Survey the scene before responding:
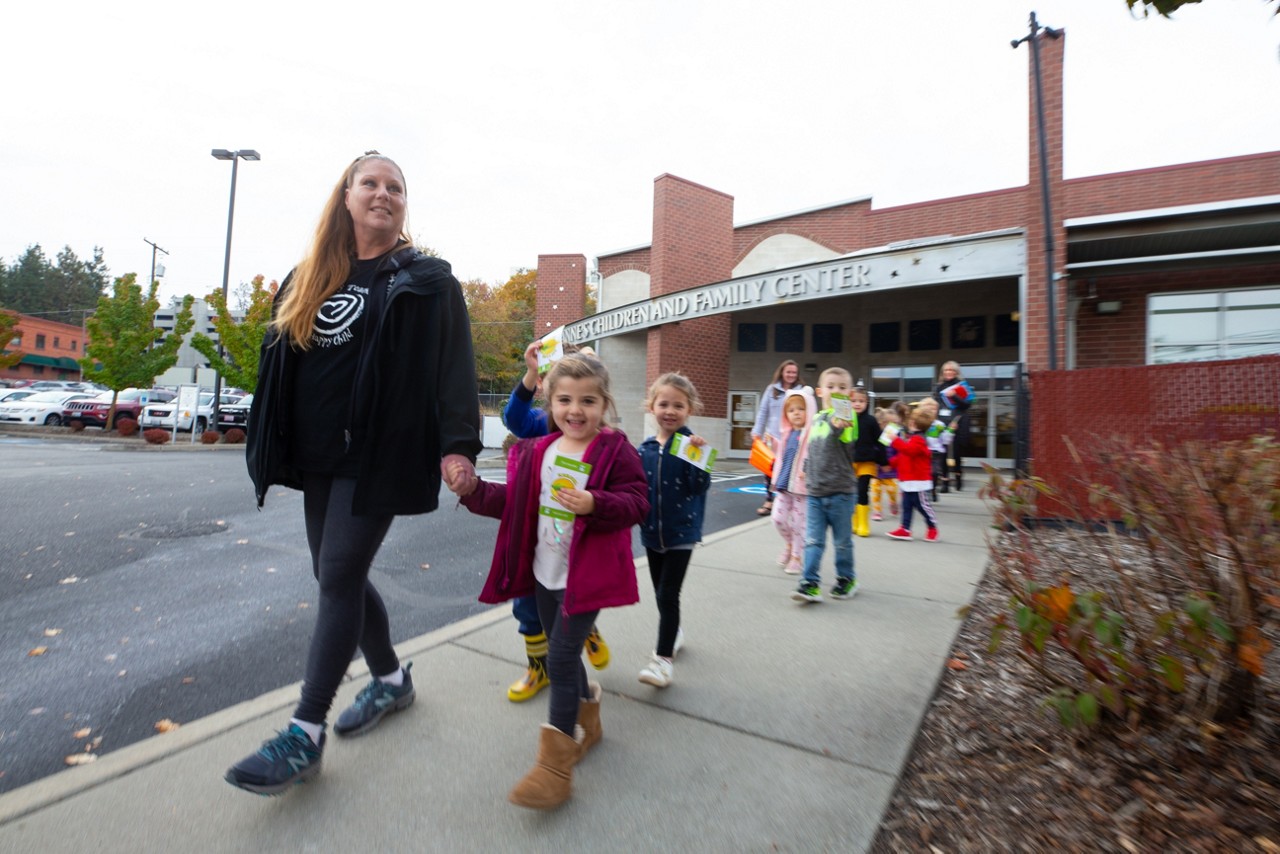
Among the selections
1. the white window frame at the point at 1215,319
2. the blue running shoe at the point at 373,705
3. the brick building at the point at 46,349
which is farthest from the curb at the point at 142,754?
the brick building at the point at 46,349

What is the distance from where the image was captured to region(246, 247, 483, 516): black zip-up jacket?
87.6 inches

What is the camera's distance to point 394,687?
105 inches

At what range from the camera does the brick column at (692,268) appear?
18250mm

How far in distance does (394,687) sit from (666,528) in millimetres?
1308

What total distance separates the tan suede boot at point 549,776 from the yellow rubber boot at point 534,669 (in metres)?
0.73

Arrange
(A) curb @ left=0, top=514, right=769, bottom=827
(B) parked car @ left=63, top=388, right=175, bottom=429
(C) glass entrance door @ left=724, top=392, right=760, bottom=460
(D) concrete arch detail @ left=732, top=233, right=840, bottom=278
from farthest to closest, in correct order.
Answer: (B) parked car @ left=63, top=388, right=175, bottom=429, (C) glass entrance door @ left=724, top=392, right=760, bottom=460, (D) concrete arch detail @ left=732, top=233, right=840, bottom=278, (A) curb @ left=0, top=514, right=769, bottom=827

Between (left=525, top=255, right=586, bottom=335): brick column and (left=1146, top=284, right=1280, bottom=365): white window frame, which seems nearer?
(left=1146, top=284, right=1280, bottom=365): white window frame

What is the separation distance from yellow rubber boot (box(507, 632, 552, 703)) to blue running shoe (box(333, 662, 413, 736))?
16.7 inches

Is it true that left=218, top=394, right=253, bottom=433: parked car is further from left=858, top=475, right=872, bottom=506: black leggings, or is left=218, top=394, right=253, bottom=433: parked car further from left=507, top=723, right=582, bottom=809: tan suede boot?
left=507, top=723, right=582, bottom=809: tan suede boot

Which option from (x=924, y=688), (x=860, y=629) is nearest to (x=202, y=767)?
(x=924, y=688)

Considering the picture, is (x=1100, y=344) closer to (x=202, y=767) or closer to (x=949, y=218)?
(x=949, y=218)

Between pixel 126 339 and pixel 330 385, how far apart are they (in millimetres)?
27862

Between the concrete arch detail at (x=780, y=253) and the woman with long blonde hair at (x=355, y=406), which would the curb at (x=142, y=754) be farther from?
the concrete arch detail at (x=780, y=253)

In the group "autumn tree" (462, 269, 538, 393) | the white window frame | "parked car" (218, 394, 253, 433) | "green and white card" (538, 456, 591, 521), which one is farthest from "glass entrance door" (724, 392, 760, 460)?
"autumn tree" (462, 269, 538, 393)
